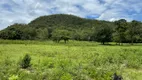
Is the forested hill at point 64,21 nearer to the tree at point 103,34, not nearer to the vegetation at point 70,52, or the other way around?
the vegetation at point 70,52

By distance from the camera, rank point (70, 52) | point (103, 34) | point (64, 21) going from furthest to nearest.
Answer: point (64, 21) < point (103, 34) < point (70, 52)

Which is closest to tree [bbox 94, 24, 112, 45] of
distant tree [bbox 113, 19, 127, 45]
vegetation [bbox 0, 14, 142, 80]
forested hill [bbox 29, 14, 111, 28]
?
vegetation [bbox 0, 14, 142, 80]

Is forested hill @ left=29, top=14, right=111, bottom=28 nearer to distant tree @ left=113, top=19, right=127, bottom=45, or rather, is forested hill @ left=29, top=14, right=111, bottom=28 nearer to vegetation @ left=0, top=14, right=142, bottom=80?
vegetation @ left=0, top=14, right=142, bottom=80

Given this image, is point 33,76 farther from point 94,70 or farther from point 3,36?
point 3,36

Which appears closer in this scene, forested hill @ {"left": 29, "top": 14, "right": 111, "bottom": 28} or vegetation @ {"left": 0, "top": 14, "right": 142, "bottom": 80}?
vegetation @ {"left": 0, "top": 14, "right": 142, "bottom": 80}

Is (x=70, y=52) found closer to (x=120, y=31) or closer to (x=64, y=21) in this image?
(x=120, y=31)

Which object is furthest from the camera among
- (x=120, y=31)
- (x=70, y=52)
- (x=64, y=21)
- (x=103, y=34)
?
(x=64, y=21)

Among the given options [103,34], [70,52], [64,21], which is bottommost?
[70,52]

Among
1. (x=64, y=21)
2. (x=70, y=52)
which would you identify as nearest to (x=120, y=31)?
(x=70, y=52)

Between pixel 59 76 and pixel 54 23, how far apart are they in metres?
151

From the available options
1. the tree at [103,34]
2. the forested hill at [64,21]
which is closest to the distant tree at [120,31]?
the tree at [103,34]

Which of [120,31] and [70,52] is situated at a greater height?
[120,31]

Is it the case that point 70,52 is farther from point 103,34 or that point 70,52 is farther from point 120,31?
point 120,31

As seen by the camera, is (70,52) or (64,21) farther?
(64,21)
